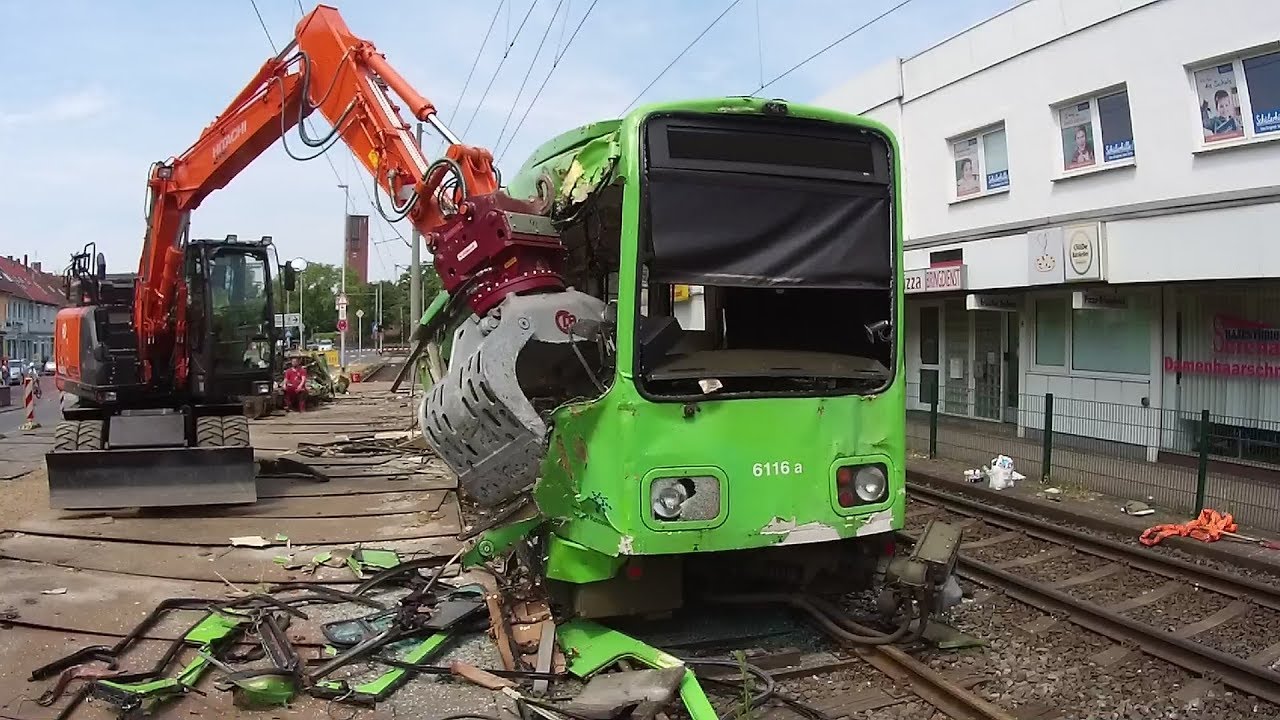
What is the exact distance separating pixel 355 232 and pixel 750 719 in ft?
167

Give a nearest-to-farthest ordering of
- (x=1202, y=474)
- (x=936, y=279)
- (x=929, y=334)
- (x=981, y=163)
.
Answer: (x=1202, y=474)
(x=981, y=163)
(x=936, y=279)
(x=929, y=334)

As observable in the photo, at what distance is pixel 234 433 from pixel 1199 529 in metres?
10.5

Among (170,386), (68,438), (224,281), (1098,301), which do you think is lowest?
(68,438)

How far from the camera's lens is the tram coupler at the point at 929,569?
5082 mm

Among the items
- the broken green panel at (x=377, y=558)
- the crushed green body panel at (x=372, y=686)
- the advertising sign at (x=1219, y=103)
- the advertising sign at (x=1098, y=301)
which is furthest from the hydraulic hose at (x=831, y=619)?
the advertising sign at (x=1219, y=103)

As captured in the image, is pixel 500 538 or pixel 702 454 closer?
pixel 702 454

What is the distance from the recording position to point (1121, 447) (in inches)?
453

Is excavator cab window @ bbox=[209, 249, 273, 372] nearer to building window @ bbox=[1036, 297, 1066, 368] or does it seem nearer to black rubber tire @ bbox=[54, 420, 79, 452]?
black rubber tire @ bbox=[54, 420, 79, 452]

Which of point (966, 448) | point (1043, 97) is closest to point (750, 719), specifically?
point (966, 448)

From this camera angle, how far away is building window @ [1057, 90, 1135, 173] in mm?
12930

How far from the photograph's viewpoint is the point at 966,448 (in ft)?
43.9

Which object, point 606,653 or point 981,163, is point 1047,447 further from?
point 606,653

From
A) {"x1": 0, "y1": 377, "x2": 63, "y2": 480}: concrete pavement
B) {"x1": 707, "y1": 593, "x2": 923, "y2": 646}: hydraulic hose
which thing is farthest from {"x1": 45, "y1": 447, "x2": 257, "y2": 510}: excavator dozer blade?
{"x1": 707, "y1": 593, "x2": 923, "y2": 646}: hydraulic hose

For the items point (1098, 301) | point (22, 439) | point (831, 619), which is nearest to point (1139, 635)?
point (831, 619)
